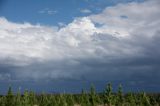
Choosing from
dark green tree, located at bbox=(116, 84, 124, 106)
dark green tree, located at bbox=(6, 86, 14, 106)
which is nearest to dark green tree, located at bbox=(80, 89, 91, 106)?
dark green tree, located at bbox=(116, 84, 124, 106)

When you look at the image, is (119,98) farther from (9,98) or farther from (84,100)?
(9,98)

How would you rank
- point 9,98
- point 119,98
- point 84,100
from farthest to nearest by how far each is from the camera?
point 119,98, point 84,100, point 9,98

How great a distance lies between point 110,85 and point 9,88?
3411 cm

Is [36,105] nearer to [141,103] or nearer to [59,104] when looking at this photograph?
[59,104]

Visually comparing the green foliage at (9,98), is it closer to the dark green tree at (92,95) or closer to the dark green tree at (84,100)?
the dark green tree at (84,100)

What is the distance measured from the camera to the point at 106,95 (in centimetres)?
11331

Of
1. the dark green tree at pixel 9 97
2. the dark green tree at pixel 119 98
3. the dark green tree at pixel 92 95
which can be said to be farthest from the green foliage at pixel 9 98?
the dark green tree at pixel 119 98

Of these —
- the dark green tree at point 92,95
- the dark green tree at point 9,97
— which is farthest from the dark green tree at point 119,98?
the dark green tree at point 9,97

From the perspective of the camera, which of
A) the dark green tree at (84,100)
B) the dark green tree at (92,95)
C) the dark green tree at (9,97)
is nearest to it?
the dark green tree at (9,97)

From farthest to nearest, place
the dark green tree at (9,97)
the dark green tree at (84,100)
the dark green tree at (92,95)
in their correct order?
the dark green tree at (92,95), the dark green tree at (84,100), the dark green tree at (9,97)

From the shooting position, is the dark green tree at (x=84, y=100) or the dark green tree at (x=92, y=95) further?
the dark green tree at (x=92, y=95)

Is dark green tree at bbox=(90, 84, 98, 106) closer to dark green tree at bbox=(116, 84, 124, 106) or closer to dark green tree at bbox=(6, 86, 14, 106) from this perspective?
dark green tree at bbox=(116, 84, 124, 106)

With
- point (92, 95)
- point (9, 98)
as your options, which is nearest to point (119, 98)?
point (92, 95)

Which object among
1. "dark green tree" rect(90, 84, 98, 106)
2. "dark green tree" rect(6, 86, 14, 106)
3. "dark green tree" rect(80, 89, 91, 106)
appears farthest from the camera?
"dark green tree" rect(90, 84, 98, 106)
